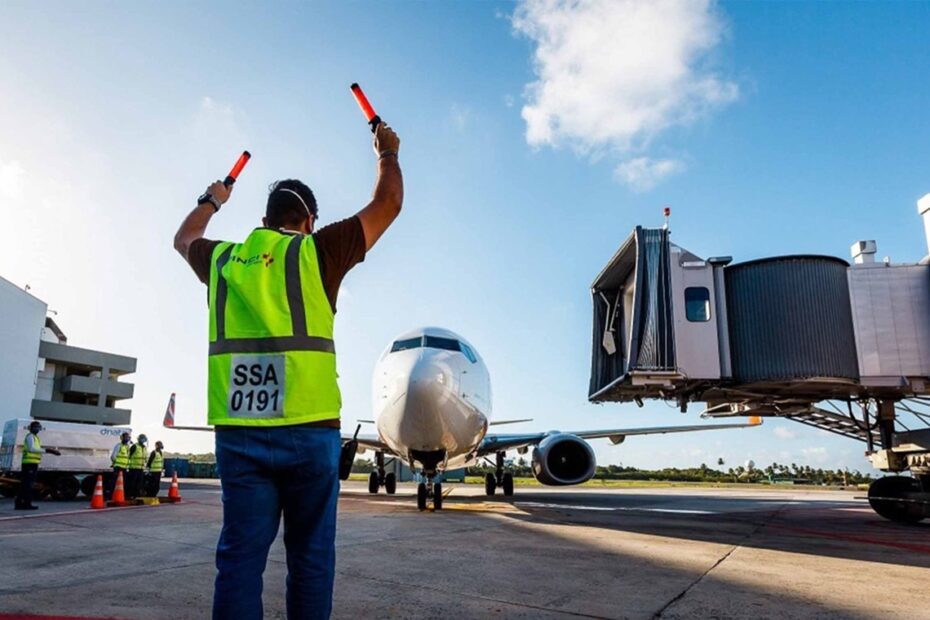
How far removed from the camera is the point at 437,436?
367 inches

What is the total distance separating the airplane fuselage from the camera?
29.3 ft

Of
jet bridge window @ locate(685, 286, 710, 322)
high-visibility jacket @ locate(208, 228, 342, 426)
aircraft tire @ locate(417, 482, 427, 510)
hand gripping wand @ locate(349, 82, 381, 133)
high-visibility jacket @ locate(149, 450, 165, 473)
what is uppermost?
jet bridge window @ locate(685, 286, 710, 322)

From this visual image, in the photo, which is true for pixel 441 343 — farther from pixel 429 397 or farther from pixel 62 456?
pixel 62 456

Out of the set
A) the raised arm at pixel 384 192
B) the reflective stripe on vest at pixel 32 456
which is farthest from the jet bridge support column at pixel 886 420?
the reflective stripe on vest at pixel 32 456

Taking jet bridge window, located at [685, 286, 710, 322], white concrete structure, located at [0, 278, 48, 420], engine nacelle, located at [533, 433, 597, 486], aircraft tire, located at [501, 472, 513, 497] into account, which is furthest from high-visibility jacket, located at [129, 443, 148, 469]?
white concrete structure, located at [0, 278, 48, 420]

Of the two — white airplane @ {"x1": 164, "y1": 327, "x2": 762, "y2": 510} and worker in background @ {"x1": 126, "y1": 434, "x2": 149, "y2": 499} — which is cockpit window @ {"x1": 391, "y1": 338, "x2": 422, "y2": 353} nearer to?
white airplane @ {"x1": 164, "y1": 327, "x2": 762, "y2": 510}

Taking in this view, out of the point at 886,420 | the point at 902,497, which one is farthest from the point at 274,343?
the point at 886,420

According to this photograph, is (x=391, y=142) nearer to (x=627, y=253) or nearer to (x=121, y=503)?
(x=627, y=253)

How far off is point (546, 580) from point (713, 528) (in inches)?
204

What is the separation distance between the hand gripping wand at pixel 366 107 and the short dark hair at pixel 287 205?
0.38m

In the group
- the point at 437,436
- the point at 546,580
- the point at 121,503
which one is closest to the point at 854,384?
the point at 437,436

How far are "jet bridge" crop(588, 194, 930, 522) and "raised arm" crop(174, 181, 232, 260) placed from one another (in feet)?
24.7

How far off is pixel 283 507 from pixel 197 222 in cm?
127

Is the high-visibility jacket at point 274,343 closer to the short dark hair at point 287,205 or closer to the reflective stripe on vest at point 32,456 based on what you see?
the short dark hair at point 287,205
